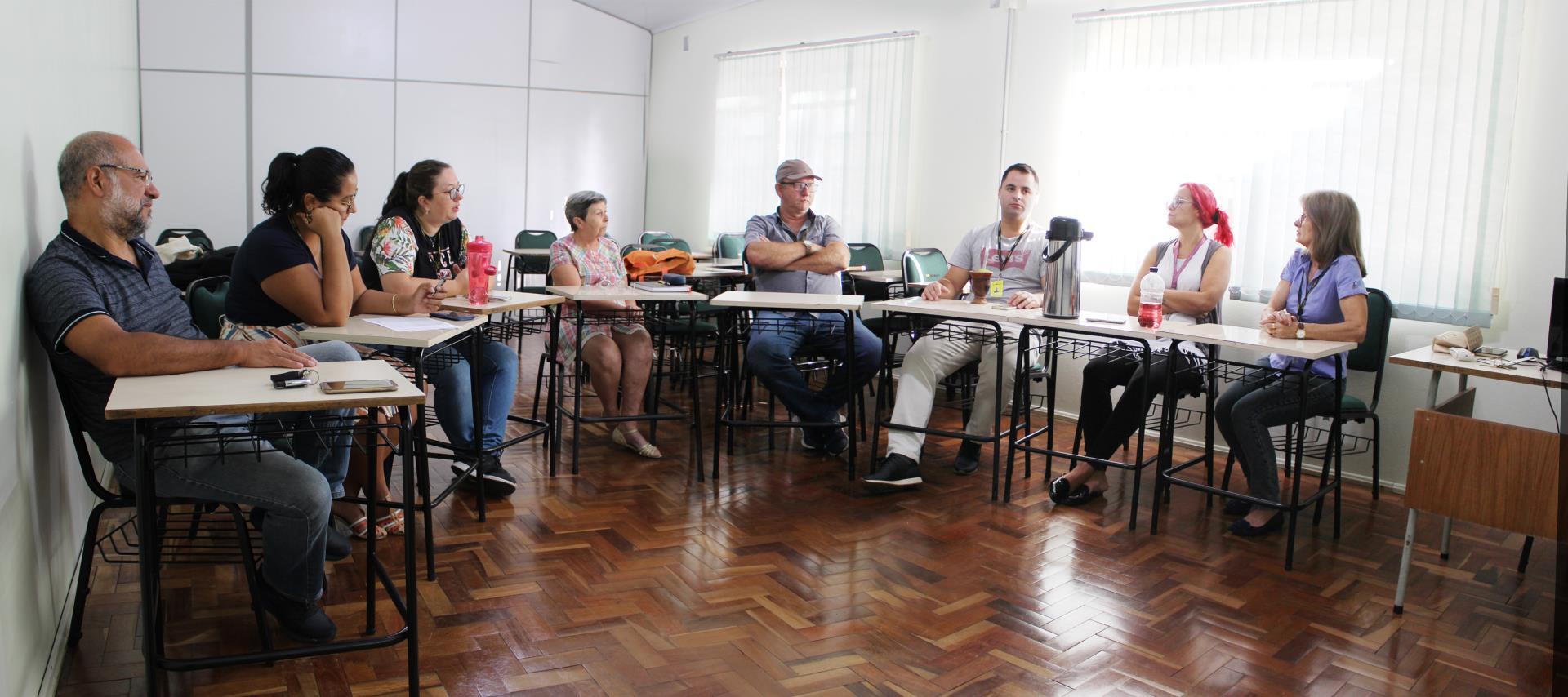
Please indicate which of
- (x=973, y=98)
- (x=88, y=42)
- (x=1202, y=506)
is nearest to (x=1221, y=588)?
(x=1202, y=506)

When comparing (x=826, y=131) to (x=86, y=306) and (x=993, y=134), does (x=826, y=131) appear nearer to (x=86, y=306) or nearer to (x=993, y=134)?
(x=993, y=134)

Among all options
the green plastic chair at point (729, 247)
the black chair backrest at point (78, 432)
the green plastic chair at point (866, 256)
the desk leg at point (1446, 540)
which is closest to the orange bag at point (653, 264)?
the green plastic chair at point (866, 256)

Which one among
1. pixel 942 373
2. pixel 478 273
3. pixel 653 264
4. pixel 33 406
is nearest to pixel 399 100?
pixel 653 264

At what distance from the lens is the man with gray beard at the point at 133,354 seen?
6.94 ft

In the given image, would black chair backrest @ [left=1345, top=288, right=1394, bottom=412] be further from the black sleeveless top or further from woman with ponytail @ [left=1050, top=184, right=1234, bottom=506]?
the black sleeveless top

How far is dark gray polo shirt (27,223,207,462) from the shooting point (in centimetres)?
213

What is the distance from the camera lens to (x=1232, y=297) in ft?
16.1

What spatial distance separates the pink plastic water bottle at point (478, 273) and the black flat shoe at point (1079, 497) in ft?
7.65

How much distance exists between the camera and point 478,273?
10.9 ft

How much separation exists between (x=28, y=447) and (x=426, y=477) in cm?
98

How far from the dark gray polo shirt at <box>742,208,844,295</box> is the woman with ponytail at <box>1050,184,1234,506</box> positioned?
A: 1228mm

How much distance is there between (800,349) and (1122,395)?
137 cm

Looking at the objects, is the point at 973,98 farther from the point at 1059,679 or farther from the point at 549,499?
the point at 1059,679

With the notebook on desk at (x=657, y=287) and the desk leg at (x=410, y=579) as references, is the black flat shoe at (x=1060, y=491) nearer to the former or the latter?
the notebook on desk at (x=657, y=287)
